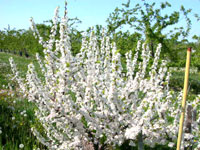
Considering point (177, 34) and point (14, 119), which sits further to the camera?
point (177, 34)

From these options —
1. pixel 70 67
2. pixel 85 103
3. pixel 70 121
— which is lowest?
pixel 70 121

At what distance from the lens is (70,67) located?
269 centimetres

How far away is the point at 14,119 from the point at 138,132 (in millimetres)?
3823

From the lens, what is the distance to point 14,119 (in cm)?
515

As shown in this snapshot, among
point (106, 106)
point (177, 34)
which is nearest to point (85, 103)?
point (106, 106)

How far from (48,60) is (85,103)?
2.92 ft

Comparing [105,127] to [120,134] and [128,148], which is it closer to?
[120,134]

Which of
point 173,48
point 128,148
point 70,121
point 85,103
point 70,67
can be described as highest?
point 173,48

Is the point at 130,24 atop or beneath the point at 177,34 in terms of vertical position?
atop

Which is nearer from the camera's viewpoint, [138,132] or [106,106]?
[138,132]

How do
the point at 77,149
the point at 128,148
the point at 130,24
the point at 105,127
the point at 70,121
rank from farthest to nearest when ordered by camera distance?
the point at 130,24 < the point at 128,148 < the point at 77,149 < the point at 105,127 < the point at 70,121

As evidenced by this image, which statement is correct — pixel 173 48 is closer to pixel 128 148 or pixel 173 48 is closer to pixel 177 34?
pixel 177 34

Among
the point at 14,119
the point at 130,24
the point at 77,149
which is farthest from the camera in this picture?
the point at 130,24

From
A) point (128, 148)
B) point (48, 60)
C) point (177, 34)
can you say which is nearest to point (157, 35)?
point (177, 34)
